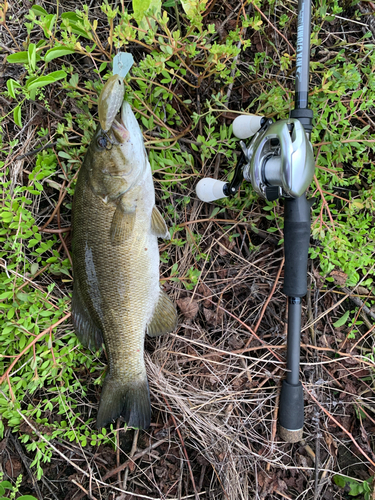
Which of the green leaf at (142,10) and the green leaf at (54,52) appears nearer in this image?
the green leaf at (142,10)

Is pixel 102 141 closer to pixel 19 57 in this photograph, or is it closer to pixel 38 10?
pixel 19 57

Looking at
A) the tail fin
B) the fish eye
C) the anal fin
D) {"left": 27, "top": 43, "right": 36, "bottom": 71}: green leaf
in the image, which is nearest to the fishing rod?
the fish eye

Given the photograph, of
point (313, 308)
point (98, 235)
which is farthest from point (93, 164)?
point (313, 308)

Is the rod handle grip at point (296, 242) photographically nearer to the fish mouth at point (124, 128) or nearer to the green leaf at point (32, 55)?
the fish mouth at point (124, 128)

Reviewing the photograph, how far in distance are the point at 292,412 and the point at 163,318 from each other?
45.2 inches

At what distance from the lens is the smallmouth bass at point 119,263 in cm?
196

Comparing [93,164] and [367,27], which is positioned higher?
[367,27]

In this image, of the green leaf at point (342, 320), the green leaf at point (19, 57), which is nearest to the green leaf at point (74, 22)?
the green leaf at point (19, 57)

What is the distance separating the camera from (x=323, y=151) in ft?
7.93

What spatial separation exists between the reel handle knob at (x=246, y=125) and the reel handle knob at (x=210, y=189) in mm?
379

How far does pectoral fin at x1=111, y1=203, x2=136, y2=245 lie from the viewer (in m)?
2.03

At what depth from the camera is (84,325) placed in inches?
90.0

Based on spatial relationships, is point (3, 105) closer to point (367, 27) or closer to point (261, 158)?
point (261, 158)

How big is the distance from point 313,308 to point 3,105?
2954 millimetres
